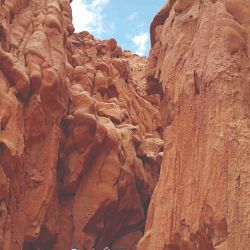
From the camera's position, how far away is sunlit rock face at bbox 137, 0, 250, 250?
8648 mm

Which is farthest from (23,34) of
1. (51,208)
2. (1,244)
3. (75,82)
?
(1,244)

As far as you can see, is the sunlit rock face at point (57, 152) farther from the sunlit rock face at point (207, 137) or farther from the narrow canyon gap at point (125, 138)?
the sunlit rock face at point (207, 137)

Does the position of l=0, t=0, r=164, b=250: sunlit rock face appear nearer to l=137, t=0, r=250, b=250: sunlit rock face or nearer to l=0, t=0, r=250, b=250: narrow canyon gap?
l=0, t=0, r=250, b=250: narrow canyon gap

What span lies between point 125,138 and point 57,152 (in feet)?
13.1

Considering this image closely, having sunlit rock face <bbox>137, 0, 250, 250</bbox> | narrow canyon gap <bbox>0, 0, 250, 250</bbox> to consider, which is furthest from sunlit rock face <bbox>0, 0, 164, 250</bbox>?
sunlit rock face <bbox>137, 0, 250, 250</bbox>

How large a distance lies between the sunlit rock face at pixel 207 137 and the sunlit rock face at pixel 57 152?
4496mm

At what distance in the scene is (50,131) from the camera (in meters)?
16.3

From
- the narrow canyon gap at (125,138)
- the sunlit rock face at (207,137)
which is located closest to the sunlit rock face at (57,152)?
the narrow canyon gap at (125,138)

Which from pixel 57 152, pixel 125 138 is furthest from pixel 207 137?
pixel 125 138

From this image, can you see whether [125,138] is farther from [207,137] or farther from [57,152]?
[207,137]

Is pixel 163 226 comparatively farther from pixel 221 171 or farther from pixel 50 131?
pixel 50 131

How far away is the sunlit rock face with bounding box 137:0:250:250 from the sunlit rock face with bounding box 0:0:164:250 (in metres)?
4.50

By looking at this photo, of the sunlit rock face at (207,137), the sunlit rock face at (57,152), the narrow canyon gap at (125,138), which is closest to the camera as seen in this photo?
the sunlit rock face at (207,137)

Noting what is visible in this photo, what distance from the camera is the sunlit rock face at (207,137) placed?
8.65 meters
